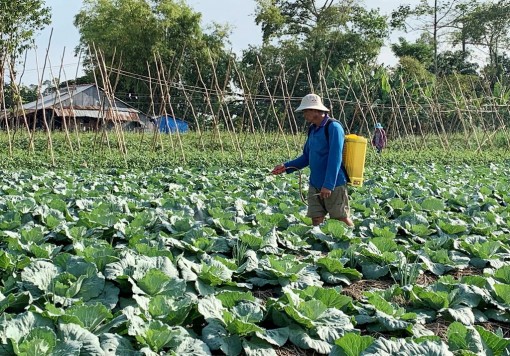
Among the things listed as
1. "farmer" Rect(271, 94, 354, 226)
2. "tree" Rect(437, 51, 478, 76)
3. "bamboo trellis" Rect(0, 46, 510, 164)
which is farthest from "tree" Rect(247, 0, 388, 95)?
"farmer" Rect(271, 94, 354, 226)

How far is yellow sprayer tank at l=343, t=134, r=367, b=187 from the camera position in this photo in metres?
5.95

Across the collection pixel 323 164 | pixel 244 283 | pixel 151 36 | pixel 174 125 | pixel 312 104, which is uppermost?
pixel 151 36

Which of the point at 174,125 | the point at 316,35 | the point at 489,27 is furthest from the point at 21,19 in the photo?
the point at 489,27

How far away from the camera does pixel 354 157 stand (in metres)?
5.97

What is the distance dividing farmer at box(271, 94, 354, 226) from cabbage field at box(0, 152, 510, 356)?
0.75 ft

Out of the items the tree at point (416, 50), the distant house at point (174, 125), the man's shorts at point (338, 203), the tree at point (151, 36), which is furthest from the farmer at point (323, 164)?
the tree at point (416, 50)

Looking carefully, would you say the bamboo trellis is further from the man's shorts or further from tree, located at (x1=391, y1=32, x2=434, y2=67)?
the man's shorts

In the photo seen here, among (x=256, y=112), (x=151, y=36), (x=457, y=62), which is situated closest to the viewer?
(x=256, y=112)

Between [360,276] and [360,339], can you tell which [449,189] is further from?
[360,339]

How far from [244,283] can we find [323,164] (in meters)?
2.29

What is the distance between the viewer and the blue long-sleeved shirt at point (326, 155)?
18.6 ft

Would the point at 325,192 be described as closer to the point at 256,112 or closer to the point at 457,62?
the point at 256,112

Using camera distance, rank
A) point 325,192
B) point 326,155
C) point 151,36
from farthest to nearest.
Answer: point 151,36 → point 326,155 → point 325,192

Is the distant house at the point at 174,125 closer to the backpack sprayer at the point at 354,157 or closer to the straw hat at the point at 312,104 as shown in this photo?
the backpack sprayer at the point at 354,157
